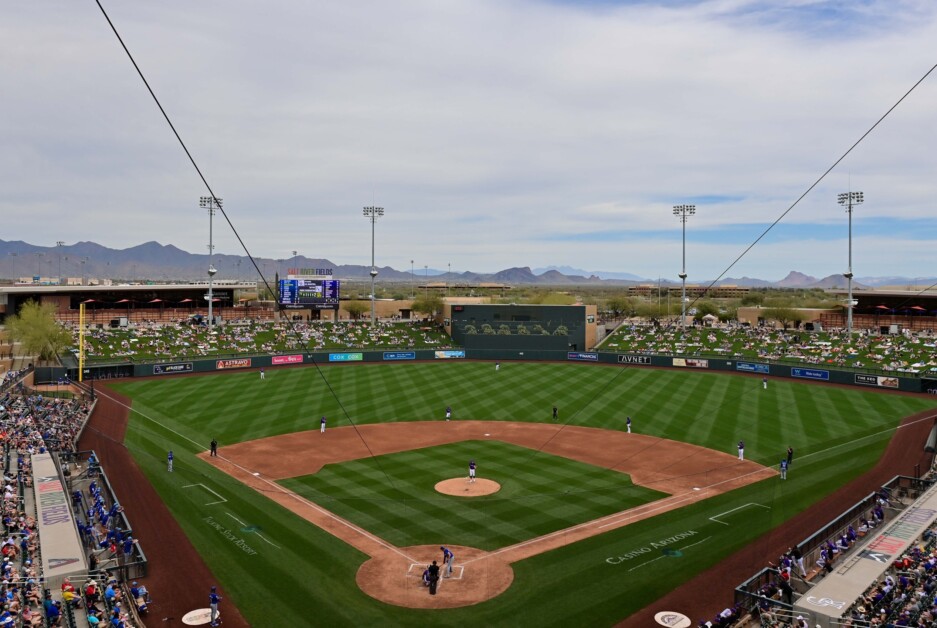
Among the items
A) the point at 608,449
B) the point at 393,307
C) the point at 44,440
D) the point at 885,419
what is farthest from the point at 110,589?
the point at 393,307

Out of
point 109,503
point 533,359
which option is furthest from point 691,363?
point 109,503

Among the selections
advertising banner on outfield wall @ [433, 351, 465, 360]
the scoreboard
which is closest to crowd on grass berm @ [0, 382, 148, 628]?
advertising banner on outfield wall @ [433, 351, 465, 360]

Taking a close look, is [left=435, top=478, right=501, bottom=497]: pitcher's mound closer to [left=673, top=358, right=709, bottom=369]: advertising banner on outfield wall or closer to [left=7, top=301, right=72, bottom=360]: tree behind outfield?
[left=673, top=358, right=709, bottom=369]: advertising banner on outfield wall

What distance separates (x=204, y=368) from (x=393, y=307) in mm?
51838

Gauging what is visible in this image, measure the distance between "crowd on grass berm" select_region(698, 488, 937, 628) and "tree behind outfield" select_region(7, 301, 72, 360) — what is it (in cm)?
5971

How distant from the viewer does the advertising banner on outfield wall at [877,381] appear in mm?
53250

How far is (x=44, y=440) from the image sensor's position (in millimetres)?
31109

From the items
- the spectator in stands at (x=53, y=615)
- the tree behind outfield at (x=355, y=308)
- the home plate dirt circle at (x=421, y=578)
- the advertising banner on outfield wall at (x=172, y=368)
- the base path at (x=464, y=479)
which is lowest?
the home plate dirt circle at (x=421, y=578)

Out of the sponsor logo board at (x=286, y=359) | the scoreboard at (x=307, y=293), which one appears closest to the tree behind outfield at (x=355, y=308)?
the scoreboard at (x=307, y=293)

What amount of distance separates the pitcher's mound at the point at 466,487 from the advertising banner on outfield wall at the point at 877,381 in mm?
40063

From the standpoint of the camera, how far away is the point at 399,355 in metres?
70.3

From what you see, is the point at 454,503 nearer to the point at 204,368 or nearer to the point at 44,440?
the point at 44,440

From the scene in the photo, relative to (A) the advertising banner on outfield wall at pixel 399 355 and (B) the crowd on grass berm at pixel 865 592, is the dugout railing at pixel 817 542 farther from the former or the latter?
(A) the advertising banner on outfield wall at pixel 399 355

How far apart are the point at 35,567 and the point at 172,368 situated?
1722 inches
